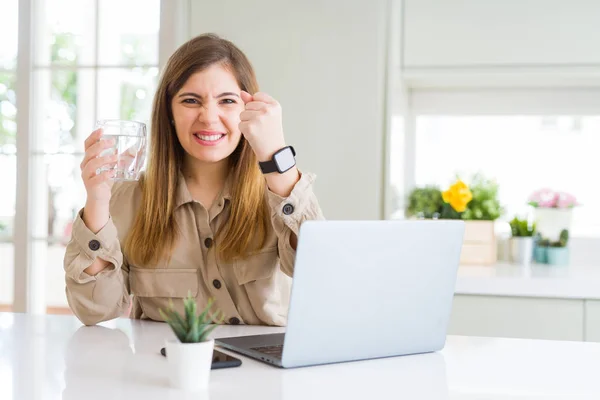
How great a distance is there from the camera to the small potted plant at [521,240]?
286 cm

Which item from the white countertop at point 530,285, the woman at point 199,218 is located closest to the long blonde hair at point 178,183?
the woman at point 199,218

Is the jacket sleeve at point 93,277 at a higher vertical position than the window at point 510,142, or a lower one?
lower

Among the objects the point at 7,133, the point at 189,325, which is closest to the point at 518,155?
the point at 7,133

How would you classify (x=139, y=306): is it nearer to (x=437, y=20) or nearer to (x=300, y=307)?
(x=300, y=307)

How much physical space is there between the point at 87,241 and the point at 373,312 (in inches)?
25.0

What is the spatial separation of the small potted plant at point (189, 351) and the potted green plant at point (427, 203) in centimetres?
206

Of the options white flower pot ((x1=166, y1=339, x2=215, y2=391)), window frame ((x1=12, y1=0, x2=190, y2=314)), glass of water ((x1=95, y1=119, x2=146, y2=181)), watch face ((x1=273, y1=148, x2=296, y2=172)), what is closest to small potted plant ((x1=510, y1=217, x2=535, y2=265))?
window frame ((x1=12, y1=0, x2=190, y2=314))

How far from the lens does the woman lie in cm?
150

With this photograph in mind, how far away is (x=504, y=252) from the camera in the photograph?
3.03 m

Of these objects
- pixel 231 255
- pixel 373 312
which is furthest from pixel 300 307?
pixel 231 255

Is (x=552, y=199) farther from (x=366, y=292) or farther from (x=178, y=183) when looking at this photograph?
(x=366, y=292)

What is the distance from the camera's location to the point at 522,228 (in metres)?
2.90

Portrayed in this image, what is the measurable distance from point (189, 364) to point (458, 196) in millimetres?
2038

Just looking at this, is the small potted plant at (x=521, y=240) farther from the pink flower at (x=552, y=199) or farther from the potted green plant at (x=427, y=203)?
the potted green plant at (x=427, y=203)
